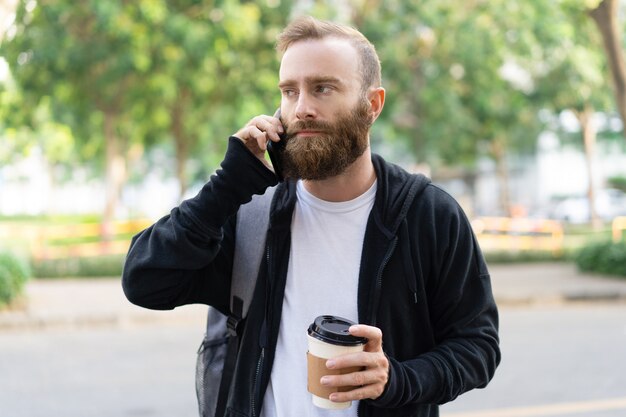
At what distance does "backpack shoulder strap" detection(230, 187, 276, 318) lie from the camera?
2039 mm

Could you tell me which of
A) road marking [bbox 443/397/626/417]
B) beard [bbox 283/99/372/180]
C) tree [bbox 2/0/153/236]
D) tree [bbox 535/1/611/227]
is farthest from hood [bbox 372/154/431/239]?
tree [bbox 535/1/611/227]

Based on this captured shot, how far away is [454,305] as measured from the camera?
2010 millimetres

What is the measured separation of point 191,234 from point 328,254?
14.1 inches

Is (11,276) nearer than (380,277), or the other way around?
(380,277)

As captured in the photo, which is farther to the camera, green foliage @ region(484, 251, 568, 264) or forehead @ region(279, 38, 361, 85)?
green foliage @ region(484, 251, 568, 264)

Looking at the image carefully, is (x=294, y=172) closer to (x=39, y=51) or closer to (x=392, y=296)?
(x=392, y=296)

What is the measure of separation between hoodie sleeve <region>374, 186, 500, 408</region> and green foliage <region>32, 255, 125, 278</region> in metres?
14.1

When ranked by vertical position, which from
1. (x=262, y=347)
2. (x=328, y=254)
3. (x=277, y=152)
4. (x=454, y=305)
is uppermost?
(x=277, y=152)

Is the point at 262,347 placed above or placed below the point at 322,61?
below

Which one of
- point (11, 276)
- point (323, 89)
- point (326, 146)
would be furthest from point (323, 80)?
point (11, 276)

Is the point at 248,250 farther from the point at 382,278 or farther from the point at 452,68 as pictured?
the point at 452,68

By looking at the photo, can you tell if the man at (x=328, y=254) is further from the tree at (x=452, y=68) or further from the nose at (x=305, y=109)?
the tree at (x=452, y=68)

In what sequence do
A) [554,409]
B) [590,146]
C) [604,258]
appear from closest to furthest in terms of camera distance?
[554,409]
[604,258]
[590,146]

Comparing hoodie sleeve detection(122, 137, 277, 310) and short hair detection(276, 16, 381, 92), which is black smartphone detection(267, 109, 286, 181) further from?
short hair detection(276, 16, 381, 92)
